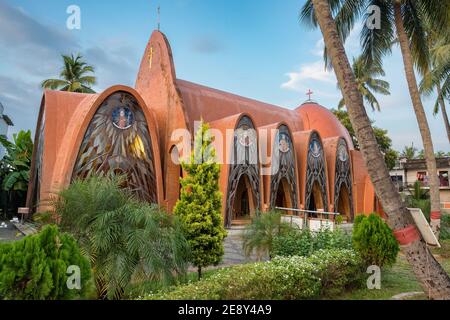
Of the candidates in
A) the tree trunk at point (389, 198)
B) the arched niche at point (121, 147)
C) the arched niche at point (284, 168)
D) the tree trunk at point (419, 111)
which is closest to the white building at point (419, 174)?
the arched niche at point (284, 168)

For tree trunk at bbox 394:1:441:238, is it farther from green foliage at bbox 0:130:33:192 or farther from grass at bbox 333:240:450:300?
green foliage at bbox 0:130:33:192

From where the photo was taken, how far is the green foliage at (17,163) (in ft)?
61.7

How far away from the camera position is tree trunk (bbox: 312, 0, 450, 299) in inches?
193

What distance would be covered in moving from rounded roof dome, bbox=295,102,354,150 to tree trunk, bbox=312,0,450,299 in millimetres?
20605

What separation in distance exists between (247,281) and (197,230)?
2.62 metres

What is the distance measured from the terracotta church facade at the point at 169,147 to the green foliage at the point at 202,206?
3.11 m

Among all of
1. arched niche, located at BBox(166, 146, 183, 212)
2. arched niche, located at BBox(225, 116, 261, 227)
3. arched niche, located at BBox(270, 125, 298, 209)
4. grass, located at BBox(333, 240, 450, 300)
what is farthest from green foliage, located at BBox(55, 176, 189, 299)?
arched niche, located at BBox(270, 125, 298, 209)

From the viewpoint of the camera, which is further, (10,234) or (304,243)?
(10,234)

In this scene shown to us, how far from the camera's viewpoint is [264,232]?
7.88m

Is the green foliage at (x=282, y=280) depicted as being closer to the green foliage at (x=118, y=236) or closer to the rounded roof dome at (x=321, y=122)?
the green foliage at (x=118, y=236)

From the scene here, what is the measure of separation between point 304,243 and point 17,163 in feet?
57.4

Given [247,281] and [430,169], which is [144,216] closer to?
[247,281]

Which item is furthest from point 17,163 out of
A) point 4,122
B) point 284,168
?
point 284,168

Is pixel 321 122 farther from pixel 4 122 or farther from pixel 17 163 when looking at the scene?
pixel 4 122
